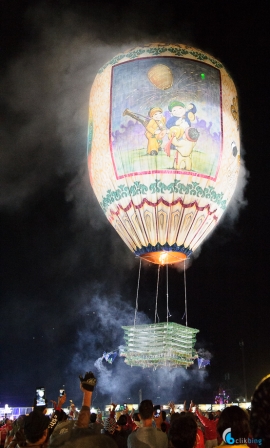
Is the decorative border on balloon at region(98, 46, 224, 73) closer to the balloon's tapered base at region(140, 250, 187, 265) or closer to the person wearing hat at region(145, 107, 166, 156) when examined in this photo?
the person wearing hat at region(145, 107, 166, 156)

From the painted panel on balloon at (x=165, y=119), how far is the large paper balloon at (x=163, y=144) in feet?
0.11

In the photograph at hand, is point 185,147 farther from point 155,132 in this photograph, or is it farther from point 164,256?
point 164,256

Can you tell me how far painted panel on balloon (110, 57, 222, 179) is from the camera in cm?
1789

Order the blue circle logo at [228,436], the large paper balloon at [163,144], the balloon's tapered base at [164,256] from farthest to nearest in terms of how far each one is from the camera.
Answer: the balloon's tapered base at [164,256], the large paper balloon at [163,144], the blue circle logo at [228,436]

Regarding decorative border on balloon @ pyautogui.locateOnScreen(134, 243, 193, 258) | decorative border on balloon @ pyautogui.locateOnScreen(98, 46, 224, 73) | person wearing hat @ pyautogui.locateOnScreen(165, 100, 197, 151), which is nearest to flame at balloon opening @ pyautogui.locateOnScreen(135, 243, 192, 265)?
decorative border on balloon @ pyautogui.locateOnScreen(134, 243, 193, 258)

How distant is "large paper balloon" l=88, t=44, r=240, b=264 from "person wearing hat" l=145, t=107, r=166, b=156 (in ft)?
0.11

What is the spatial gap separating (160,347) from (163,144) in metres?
25.6

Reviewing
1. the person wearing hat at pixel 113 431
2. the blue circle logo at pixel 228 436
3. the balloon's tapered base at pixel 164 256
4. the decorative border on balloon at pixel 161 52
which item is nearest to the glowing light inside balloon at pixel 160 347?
the balloon's tapered base at pixel 164 256

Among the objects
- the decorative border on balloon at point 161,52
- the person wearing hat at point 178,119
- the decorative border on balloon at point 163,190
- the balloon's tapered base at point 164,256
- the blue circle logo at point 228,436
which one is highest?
the decorative border on balloon at point 161,52

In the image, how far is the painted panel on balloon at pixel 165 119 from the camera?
17.9m

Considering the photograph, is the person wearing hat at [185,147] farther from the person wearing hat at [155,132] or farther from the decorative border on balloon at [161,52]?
the decorative border on balloon at [161,52]

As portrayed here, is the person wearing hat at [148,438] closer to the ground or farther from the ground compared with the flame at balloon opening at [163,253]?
closer to the ground

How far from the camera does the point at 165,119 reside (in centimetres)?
1789

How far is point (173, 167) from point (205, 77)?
137 inches
